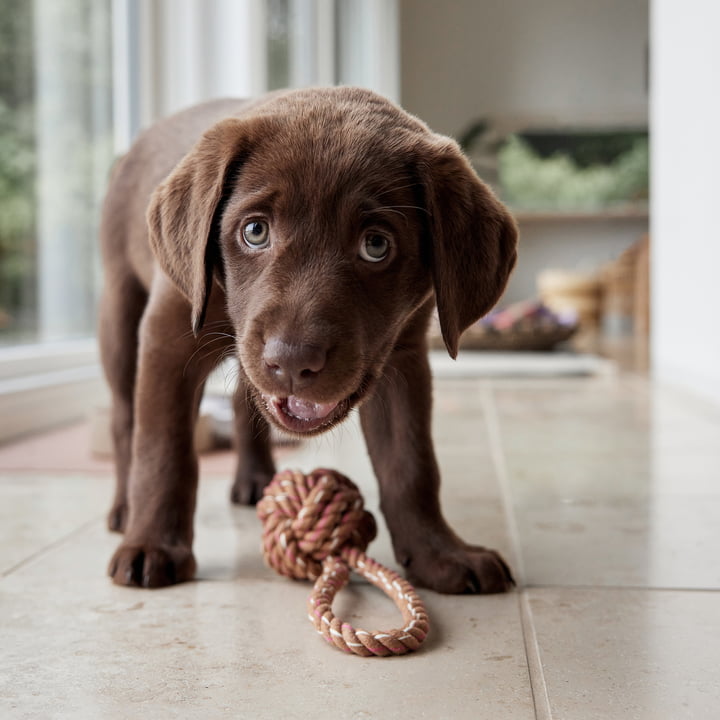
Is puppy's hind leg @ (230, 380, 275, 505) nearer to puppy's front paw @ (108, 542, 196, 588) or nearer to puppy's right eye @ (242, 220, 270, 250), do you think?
puppy's front paw @ (108, 542, 196, 588)

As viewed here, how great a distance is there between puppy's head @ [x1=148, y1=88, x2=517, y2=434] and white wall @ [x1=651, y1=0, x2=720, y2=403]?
3039mm

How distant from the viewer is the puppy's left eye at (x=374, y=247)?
133 centimetres

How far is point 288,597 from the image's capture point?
145 centimetres

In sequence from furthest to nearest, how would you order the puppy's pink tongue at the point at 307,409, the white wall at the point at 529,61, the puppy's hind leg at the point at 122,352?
the white wall at the point at 529,61
the puppy's hind leg at the point at 122,352
the puppy's pink tongue at the point at 307,409

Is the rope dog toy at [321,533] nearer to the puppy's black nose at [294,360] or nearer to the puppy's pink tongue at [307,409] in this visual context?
the puppy's pink tongue at [307,409]

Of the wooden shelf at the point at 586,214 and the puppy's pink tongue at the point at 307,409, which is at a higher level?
the puppy's pink tongue at the point at 307,409

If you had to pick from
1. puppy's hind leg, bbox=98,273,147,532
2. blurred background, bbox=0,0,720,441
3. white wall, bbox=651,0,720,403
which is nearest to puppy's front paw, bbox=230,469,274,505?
puppy's hind leg, bbox=98,273,147,532

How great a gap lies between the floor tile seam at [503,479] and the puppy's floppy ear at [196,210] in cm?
72

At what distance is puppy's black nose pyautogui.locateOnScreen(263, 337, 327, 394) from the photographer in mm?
1201

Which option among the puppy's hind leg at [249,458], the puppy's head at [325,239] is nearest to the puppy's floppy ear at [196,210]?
the puppy's head at [325,239]

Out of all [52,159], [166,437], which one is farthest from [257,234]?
[52,159]

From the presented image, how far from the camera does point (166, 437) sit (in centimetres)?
156

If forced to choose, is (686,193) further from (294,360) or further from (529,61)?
(529,61)

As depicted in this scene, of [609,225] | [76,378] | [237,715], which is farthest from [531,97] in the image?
[237,715]
